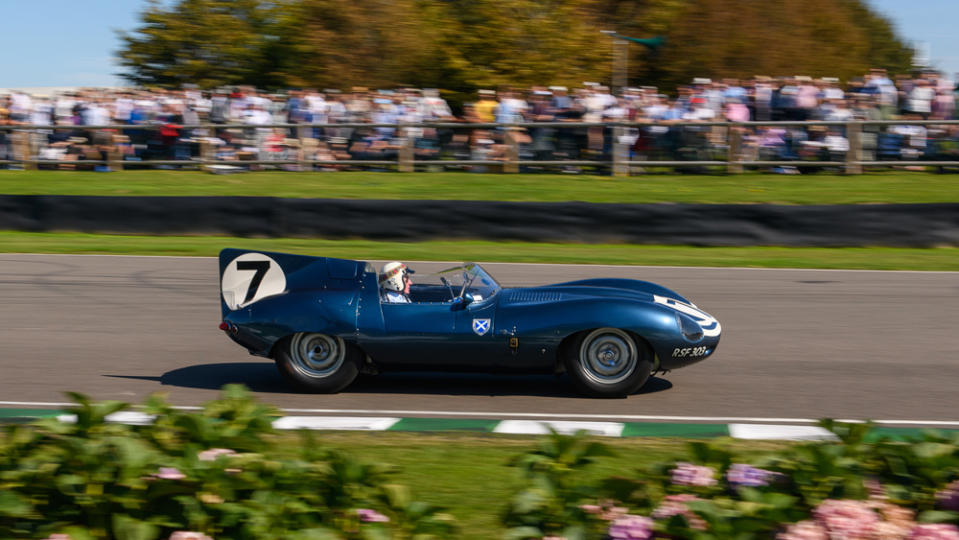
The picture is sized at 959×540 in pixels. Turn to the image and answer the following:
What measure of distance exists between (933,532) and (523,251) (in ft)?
35.8

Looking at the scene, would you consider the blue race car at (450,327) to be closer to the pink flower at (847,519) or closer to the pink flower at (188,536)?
the pink flower at (847,519)

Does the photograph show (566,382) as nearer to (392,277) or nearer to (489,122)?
(392,277)

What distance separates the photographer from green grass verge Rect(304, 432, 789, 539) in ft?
13.9

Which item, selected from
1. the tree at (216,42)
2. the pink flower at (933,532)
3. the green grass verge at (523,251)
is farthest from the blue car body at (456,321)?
the tree at (216,42)

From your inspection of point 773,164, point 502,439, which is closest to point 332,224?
point 773,164

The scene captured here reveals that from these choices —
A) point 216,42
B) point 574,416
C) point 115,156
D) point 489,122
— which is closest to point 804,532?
point 574,416

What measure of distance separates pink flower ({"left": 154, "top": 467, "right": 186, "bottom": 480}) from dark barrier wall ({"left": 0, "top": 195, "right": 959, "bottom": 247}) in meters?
11.3

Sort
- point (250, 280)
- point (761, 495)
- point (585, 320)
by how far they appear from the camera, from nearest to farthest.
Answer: point (761, 495) < point (585, 320) < point (250, 280)

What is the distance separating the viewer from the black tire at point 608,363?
634 centimetres

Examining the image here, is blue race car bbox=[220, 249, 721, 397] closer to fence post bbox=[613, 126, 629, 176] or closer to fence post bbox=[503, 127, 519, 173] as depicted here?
fence post bbox=[613, 126, 629, 176]

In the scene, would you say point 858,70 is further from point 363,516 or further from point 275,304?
point 363,516

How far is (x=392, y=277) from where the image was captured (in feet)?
22.0

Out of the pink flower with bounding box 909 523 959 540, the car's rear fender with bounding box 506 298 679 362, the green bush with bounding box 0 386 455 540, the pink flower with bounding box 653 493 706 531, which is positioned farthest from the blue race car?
the pink flower with bounding box 909 523 959 540

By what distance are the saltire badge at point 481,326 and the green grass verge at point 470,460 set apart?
0.92 meters
